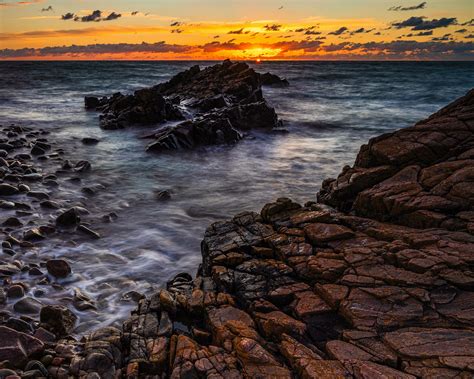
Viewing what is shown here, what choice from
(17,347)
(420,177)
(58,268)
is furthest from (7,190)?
(420,177)

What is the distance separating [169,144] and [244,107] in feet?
25.3

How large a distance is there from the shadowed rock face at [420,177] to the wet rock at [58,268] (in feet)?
17.4

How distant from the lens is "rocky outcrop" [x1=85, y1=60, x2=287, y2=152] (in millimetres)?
20188

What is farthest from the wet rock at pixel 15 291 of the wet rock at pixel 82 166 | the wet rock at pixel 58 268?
the wet rock at pixel 82 166

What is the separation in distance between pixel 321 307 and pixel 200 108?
23.4 m

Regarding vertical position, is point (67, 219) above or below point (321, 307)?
below

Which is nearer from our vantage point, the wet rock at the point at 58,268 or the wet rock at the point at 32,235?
the wet rock at the point at 58,268

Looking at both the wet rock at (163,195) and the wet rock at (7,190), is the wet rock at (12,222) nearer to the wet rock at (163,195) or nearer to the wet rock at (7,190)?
the wet rock at (7,190)

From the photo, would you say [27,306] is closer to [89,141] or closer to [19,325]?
[19,325]

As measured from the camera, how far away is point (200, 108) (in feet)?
87.9

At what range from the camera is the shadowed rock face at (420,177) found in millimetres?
5801

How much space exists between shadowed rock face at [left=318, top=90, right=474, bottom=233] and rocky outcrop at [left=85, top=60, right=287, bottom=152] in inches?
509

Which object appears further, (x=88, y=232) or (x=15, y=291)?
(x=88, y=232)

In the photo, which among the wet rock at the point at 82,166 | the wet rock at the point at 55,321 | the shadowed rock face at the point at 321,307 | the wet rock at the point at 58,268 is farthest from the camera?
the wet rock at the point at 82,166
